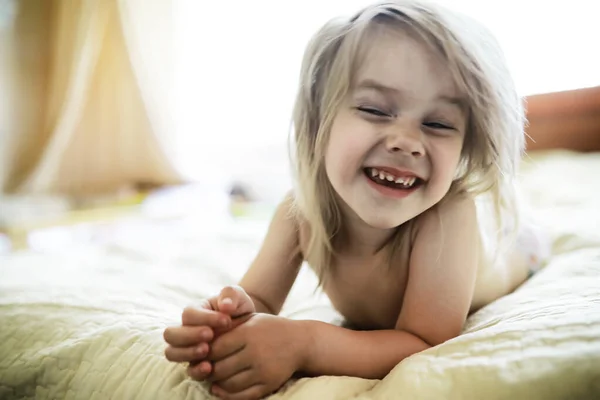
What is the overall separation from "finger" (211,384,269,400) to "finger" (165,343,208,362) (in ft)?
0.14

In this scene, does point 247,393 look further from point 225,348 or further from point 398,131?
point 398,131

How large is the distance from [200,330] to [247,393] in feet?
0.26

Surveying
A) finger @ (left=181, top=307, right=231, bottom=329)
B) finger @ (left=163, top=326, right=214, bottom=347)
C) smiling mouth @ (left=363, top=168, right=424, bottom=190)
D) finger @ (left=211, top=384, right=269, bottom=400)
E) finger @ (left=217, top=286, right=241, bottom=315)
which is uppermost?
smiling mouth @ (left=363, top=168, right=424, bottom=190)

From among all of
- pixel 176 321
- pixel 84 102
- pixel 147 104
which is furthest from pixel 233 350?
pixel 84 102

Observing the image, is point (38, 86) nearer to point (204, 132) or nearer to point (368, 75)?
point (204, 132)

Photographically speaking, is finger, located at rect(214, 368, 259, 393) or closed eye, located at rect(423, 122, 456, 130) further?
closed eye, located at rect(423, 122, 456, 130)

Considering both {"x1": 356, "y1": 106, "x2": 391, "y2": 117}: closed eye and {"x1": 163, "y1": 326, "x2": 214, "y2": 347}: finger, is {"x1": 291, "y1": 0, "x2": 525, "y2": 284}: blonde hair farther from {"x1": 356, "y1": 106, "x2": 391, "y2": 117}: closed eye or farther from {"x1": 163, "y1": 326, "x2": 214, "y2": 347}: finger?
{"x1": 163, "y1": 326, "x2": 214, "y2": 347}: finger

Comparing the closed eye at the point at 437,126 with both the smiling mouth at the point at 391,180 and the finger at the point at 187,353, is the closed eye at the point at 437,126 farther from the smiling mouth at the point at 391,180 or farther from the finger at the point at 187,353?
the finger at the point at 187,353

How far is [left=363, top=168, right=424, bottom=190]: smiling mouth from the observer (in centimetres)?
63

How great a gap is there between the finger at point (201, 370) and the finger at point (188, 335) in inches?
0.9

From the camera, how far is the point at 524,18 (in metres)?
1.79

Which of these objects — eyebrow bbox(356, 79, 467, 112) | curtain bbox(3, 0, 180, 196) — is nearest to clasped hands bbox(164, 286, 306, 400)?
eyebrow bbox(356, 79, 467, 112)

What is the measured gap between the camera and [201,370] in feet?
1.66

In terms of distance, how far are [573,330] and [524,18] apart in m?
1.65
